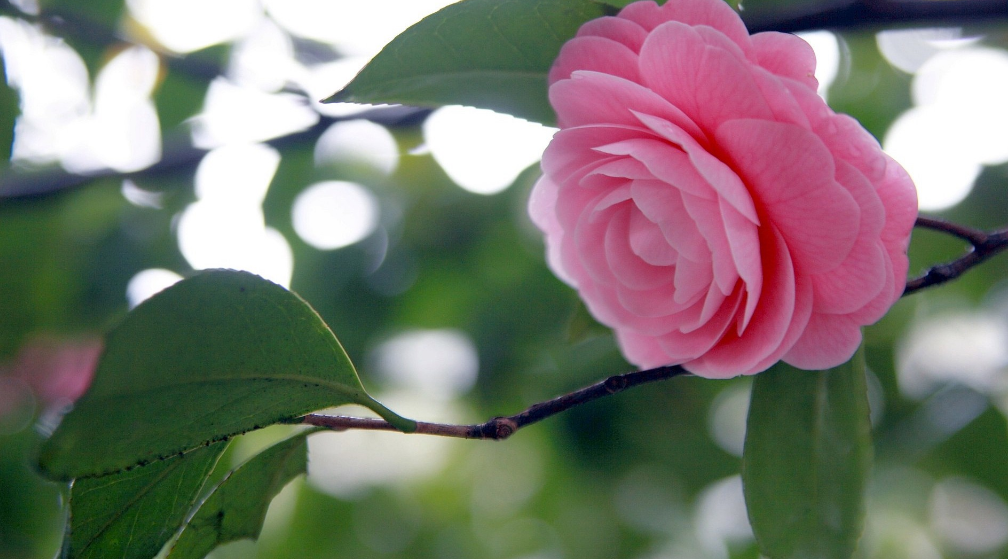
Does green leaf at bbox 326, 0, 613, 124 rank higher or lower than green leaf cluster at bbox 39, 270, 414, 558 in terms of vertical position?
higher

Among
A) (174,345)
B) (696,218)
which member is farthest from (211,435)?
(696,218)

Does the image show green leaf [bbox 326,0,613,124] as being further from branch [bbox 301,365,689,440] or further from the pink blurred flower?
the pink blurred flower

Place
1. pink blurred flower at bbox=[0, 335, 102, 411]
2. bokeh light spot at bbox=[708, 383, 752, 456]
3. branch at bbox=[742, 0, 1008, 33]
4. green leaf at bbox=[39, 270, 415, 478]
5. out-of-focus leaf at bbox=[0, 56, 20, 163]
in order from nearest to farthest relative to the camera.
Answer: green leaf at bbox=[39, 270, 415, 478] → branch at bbox=[742, 0, 1008, 33] → out-of-focus leaf at bbox=[0, 56, 20, 163] → bokeh light spot at bbox=[708, 383, 752, 456] → pink blurred flower at bbox=[0, 335, 102, 411]

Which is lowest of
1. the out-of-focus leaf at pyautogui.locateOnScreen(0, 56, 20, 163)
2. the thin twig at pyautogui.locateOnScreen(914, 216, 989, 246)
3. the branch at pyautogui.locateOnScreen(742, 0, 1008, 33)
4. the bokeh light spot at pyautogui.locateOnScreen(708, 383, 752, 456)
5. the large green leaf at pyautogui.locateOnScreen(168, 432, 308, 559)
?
the bokeh light spot at pyautogui.locateOnScreen(708, 383, 752, 456)

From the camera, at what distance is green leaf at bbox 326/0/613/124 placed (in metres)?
0.53

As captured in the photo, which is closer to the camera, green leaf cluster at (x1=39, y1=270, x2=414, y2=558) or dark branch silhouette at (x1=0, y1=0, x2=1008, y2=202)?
green leaf cluster at (x1=39, y1=270, x2=414, y2=558)

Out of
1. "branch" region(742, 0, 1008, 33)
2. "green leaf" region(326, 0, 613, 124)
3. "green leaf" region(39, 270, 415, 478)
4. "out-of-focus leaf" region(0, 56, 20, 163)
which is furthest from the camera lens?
"out-of-focus leaf" region(0, 56, 20, 163)

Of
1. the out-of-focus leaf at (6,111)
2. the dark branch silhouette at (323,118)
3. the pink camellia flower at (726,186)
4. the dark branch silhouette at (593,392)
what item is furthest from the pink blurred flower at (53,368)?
the pink camellia flower at (726,186)

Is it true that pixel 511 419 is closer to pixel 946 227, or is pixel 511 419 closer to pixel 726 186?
pixel 726 186

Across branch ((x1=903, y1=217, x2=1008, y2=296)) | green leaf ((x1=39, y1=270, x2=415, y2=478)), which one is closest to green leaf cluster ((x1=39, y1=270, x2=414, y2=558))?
green leaf ((x1=39, y1=270, x2=415, y2=478))

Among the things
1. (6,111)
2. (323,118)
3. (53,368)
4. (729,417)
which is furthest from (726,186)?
(53,368)

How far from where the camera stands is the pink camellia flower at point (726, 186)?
44cm

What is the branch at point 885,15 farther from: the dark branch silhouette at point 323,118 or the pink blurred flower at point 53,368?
the pink blurred flower at point 53,368

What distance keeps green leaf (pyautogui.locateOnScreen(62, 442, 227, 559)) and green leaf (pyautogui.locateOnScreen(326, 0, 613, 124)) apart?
0.31 meters
